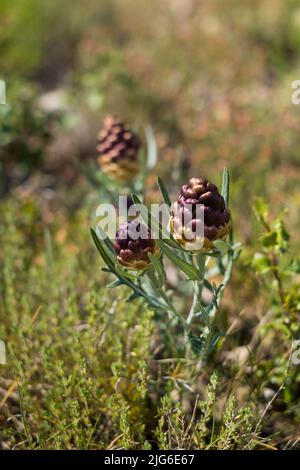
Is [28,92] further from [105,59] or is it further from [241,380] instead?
[241,380]

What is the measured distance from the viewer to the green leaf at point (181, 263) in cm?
156

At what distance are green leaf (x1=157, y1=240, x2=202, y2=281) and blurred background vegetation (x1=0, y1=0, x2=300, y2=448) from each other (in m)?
0.35

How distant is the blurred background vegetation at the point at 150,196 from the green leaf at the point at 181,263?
35 cm

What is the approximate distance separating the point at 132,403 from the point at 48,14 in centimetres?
560

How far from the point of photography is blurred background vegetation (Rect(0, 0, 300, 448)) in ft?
6.62

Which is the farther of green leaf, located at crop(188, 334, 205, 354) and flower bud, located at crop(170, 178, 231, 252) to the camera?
green leaf, located at crop(188, 334, 205, 354)

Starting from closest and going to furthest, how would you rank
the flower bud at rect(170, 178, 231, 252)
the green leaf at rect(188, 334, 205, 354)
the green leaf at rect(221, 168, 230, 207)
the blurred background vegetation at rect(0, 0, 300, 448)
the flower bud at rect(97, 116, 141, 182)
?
the flower bud at rect(170, 178, 231, 252) < the green leaf at rect(221, 168, 230, 207) < the green leaf at rect(188, 334, 205, 354) < the blurred background vegetation at rect(0, 0, 300, 448) < the flower bud at rect(97, 116, 141, 182)

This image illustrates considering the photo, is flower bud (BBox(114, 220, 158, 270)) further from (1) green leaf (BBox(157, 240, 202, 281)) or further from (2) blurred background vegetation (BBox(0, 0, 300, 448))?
(2) blurred background vegetation (BBox(0, 0, 300, 448))

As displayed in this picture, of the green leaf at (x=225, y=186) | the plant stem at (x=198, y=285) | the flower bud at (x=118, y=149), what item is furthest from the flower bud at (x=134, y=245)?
the flower bud at (x=118, y=149)

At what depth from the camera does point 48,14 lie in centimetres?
654

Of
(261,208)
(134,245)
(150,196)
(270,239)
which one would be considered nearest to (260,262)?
(270,239)

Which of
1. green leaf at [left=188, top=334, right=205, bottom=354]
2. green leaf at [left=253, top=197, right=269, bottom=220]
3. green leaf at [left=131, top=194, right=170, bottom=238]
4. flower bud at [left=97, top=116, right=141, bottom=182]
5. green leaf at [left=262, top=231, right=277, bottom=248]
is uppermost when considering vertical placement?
flower bud at [left=97, top=116, right=141, bottom=182]

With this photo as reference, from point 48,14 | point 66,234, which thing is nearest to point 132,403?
point 66,234

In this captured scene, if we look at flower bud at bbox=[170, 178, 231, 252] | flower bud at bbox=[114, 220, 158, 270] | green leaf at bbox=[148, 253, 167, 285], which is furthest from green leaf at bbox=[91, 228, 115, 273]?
flower bud at bbox=[170, 178, 231, 252]
